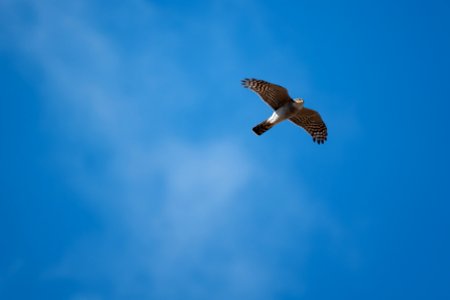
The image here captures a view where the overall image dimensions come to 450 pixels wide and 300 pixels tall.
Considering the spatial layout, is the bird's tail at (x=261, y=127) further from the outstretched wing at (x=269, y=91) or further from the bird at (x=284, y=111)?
the outstretched wing at (x=269, y=91)

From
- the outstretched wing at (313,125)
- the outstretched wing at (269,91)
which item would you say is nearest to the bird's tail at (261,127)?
the outstretched wing at (269,91)

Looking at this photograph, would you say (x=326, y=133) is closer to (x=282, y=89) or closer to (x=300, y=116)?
(x=300, y=116)

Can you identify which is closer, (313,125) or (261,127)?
(261,127)

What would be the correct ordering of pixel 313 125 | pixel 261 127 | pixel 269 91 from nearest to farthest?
pixel 269 91, pixel 261 127, pixel 313 125

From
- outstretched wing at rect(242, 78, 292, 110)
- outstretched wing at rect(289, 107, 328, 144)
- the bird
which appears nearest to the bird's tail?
the bird

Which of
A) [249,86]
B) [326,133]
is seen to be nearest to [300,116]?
[326,133]

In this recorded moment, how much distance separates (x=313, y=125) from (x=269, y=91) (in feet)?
8.65

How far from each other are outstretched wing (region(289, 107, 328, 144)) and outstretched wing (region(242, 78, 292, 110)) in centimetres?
131

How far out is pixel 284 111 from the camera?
19.8 m

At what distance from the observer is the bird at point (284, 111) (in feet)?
63.8

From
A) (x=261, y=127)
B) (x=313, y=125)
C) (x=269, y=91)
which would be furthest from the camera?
(x=313, y=125)

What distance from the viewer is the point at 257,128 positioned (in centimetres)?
2061

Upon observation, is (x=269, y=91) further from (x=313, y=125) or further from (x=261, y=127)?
(x=313, y=125)

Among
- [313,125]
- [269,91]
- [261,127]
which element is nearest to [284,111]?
[269,91]
